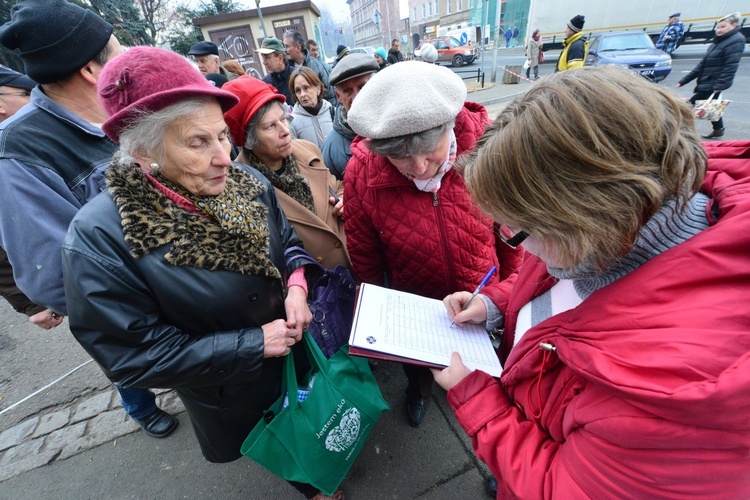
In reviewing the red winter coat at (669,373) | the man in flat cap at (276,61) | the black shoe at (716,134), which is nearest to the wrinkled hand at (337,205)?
the red winter coat at (669,373)

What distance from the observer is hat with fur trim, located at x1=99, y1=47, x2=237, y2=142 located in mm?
1102

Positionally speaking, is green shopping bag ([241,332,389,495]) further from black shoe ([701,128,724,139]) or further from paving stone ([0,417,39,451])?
black shoe ([701,128,724,139])

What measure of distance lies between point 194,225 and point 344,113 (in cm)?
191

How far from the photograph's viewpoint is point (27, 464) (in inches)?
87.8

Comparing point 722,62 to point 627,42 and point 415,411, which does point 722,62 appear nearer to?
point 627,42

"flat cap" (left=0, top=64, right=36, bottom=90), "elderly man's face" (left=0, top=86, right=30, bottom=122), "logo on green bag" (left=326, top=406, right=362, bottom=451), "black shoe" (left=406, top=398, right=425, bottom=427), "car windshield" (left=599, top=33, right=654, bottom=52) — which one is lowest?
"black shoe" (left=406, top=398, right=425, bottom=427)

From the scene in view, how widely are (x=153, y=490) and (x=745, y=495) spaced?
105 inches

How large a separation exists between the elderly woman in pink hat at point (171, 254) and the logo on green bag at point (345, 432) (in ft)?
1.46

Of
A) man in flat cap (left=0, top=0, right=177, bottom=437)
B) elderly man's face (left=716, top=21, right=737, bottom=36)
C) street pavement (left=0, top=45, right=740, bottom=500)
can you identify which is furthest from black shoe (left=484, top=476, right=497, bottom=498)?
elderly man's face (left=716, top=21, right=737, bottom=36)

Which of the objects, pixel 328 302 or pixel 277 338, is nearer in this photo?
pixel 277 338

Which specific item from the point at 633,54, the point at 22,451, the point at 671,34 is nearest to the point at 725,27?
the point at 633,54

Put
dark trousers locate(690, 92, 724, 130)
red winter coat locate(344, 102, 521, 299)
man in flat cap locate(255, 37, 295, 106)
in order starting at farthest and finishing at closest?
1. dark trousers locate(690, 92, 724, 130)
2. man in flat cap locate(255, 37, 295, 106)
3. red winter coat locate(344, 102, 521, 299)

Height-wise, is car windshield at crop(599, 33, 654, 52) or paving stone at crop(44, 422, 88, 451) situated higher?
car windshield at crop(599, 33, 654, 52)

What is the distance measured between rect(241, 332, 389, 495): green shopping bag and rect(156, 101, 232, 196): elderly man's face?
785mm
